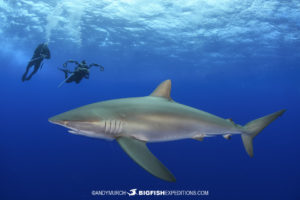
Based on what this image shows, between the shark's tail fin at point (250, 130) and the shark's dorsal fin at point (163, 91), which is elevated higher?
the shark's dorsal fin at point (163, 91)

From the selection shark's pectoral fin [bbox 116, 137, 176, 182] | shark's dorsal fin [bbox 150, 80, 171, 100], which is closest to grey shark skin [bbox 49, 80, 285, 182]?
shark's pectoral fin [bbox 116, 137, 176, 182]

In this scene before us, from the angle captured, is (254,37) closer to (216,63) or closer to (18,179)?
(216,63)

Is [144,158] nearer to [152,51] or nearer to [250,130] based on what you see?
[250,130]

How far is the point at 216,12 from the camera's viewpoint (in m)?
17.6

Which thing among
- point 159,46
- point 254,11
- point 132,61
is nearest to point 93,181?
point 254,11

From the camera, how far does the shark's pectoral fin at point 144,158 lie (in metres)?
2.20

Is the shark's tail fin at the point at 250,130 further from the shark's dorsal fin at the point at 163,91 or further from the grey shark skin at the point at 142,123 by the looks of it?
the shark's dorsal fin at the point at 163,91

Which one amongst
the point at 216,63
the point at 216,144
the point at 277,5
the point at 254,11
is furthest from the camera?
the point at 216,63

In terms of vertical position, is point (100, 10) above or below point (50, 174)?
above

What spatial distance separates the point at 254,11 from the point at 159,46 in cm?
1446

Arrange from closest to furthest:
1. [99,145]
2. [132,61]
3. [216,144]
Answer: [99,145], [216,144], [132,61]

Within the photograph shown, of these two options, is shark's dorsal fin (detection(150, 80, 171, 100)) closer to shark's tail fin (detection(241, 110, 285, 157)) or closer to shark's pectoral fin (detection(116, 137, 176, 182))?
shark's pectoral fin (detection(116, 137, 176, 182))

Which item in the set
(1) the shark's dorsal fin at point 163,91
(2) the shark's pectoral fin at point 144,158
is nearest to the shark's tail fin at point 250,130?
(1) the shark's dorsal fin at point 163,91

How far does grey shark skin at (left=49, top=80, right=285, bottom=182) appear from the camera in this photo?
107 inches
